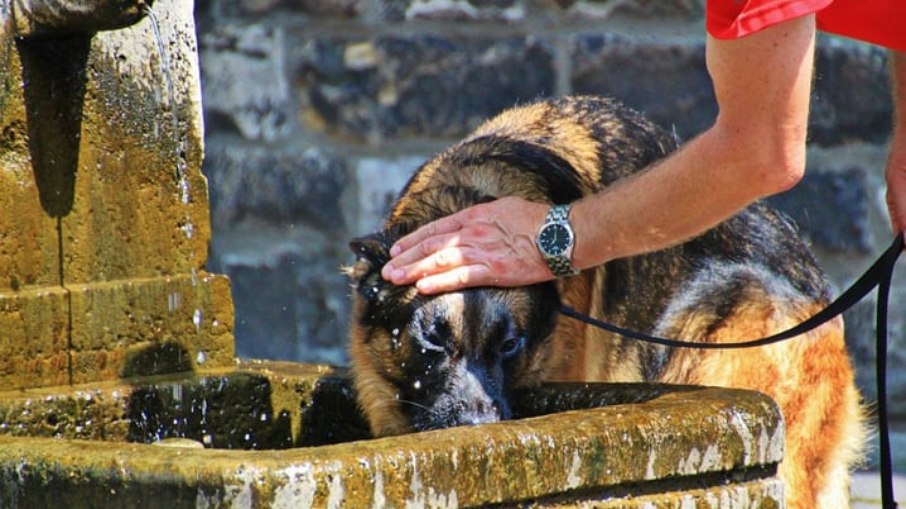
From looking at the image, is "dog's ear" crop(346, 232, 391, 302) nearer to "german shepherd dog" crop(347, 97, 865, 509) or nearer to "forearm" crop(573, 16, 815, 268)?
"german shepherd dog" crop(347, 97, 865, 509)

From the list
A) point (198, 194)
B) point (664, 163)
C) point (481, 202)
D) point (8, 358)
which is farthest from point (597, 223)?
point (8, 358)

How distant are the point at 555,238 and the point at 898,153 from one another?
34.3 inches

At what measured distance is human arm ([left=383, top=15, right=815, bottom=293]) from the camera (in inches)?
118

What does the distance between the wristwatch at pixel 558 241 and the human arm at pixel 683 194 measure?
0.08ft

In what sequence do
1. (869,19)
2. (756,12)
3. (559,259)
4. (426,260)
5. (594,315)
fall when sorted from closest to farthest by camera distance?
(756,12)
(869,19)
(559,259)
(426,260)
(594,315)

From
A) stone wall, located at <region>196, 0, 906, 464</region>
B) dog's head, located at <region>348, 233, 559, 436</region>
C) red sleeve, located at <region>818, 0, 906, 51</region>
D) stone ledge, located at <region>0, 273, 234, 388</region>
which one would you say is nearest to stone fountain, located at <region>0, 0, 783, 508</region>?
stone ledge, located at <region>0, 273, 234, 388</region>

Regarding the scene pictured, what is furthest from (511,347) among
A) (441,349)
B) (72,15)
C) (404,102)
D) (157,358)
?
(404,102)

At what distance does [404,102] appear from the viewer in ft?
21.0

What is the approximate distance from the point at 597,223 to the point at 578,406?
1.43 feet

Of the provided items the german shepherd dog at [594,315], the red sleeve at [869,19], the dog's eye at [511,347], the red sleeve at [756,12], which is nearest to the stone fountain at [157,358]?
the german shepherd dog at [594,315]

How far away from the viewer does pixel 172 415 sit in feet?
12.5

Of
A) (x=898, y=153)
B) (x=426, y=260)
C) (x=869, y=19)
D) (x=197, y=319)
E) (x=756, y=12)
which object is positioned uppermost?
(x=869, y=19)

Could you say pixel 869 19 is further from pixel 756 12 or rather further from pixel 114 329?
pixel 114 329

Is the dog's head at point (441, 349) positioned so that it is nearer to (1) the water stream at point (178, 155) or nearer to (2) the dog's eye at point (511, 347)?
(2) the dog's eye at point (511, 347)
